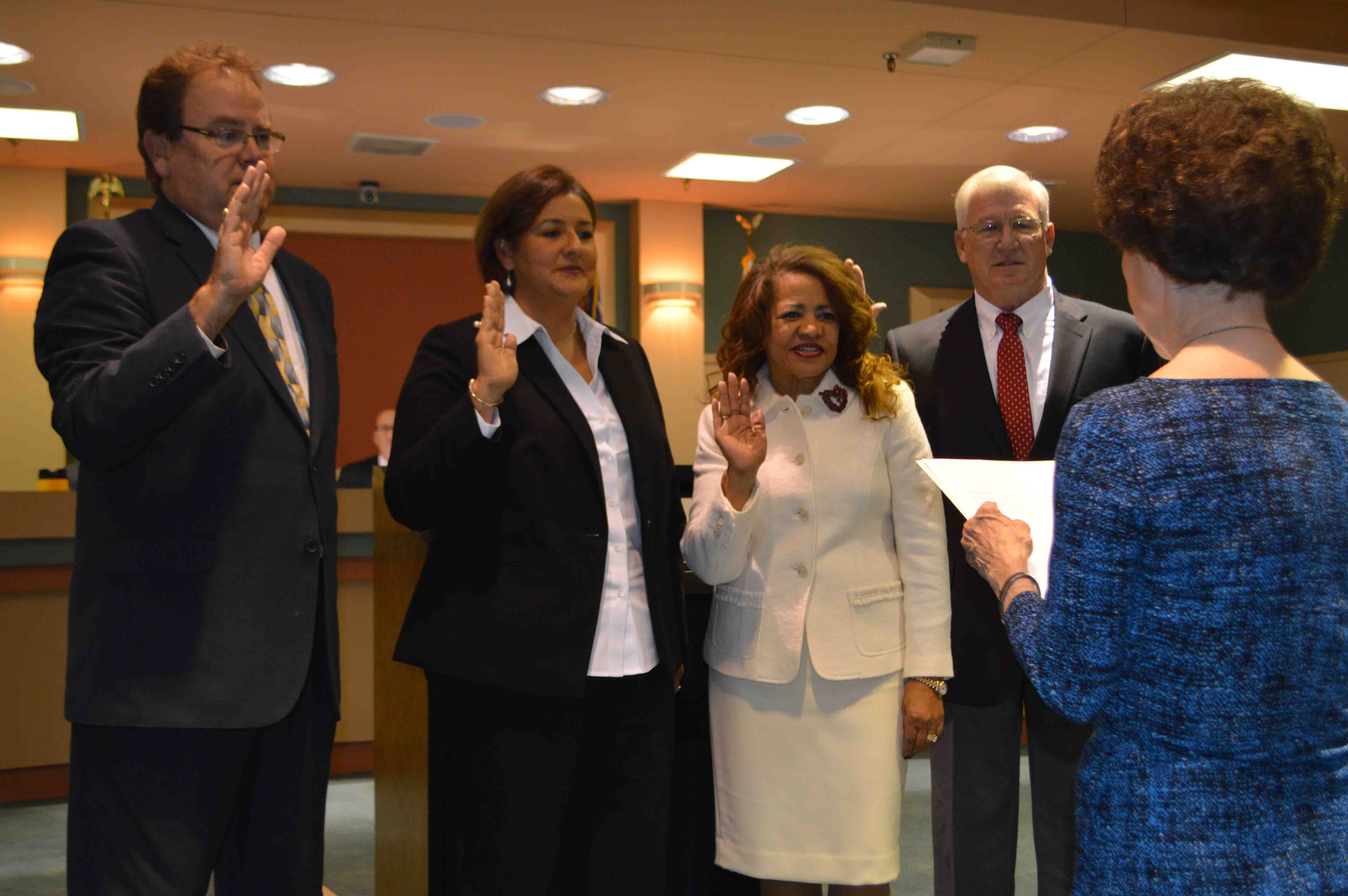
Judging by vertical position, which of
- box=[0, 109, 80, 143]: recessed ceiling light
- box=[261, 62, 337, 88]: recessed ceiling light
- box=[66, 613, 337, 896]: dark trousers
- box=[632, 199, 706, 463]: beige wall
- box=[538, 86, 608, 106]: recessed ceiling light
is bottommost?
box=[66, 613, 337, 896]: dark trousers

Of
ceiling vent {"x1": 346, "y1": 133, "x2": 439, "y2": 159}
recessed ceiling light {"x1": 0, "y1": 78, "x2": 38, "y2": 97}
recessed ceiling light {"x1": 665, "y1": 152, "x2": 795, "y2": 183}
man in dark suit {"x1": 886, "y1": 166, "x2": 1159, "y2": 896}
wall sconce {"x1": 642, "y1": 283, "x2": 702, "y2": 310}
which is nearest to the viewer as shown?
man in dark suit {"x1": 886, "y1": 166, "x2": 1159, "y2": 896}

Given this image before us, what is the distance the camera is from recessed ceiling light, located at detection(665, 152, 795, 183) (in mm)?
7168

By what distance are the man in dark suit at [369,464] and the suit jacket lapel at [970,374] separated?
3331 mm

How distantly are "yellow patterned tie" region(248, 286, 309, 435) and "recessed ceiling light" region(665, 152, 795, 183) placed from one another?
18.4ft

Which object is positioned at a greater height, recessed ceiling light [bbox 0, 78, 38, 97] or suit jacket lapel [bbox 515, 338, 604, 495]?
recessed ceiling light [bbox 0, 78, 38, 97]

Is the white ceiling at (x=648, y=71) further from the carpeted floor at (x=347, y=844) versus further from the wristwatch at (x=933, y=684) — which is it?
the wristwatch at (x=933, y=684)

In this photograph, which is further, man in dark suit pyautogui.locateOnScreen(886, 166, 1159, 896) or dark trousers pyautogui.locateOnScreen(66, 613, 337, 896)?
man in dark suit pyautogui.locateOnScreen(886, 166, 1159, 896)

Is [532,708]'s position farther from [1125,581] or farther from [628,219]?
[628,219]

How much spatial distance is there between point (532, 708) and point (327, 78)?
458cm

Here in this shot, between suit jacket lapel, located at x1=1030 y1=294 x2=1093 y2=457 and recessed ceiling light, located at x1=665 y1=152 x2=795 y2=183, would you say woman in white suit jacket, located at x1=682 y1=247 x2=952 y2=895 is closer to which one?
suit jacket lapel, located at x1=1030 y1=294 x2=1093 y2=457

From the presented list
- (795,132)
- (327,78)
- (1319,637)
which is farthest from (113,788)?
(795,132)

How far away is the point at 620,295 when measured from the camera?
8.46 metres

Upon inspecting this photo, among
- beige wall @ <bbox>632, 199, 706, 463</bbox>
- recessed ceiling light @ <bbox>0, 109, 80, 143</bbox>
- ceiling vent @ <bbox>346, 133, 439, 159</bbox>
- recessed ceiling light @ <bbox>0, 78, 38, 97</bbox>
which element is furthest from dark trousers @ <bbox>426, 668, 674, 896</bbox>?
beige wall @ <bbox>632, 199, 706, 463</bbox>

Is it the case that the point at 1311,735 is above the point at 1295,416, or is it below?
below
